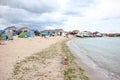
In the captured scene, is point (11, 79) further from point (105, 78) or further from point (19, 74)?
point (105, 78)

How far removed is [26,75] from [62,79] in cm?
209

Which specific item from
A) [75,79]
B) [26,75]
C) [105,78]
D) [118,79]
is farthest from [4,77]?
[118,79]

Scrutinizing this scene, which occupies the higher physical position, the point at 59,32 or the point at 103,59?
the point at 59,32

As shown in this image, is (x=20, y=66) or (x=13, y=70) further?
(x=20, y=66)

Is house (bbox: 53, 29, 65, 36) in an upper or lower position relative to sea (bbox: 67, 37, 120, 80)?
upper

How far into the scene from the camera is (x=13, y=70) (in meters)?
10.4

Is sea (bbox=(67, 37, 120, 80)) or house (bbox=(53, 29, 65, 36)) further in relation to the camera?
house (bbox=(53, 29, 65, 36))

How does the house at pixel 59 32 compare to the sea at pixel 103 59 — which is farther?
the house at pixel 59 32

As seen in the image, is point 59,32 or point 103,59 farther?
→ point 59,32

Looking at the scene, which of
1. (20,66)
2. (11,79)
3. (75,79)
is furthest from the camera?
(20,66)

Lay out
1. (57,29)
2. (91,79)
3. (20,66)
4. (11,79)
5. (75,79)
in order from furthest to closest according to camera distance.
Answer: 1. (57,29)
2. (20,66)
3. (91,79)
4. (75,79)
5. (11,79)

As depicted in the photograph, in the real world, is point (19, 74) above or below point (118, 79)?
above

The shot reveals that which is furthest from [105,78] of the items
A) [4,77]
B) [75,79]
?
[4,77]

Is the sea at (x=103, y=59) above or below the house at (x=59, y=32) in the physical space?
below
